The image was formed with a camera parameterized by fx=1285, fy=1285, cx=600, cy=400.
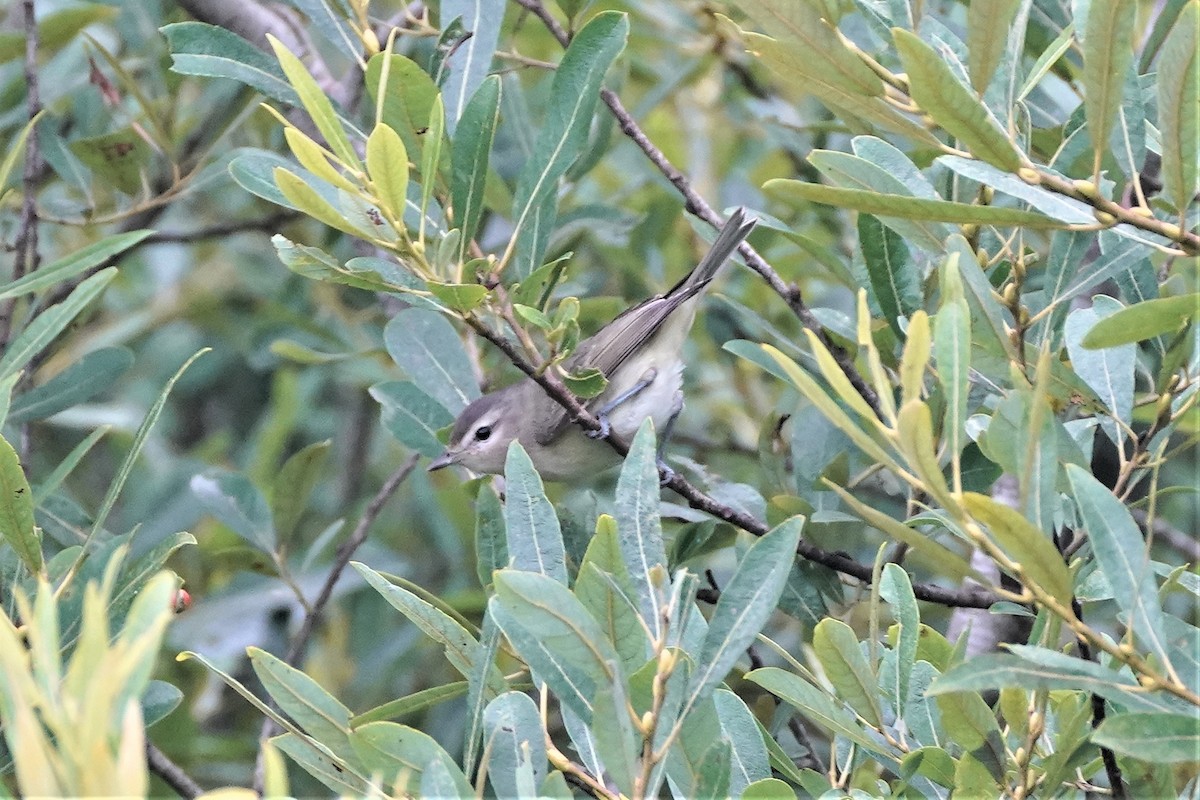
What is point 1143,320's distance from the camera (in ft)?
5.55

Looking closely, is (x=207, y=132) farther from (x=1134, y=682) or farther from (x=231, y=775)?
(x=1134, y=682)

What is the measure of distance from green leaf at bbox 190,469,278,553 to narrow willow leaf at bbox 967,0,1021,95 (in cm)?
234

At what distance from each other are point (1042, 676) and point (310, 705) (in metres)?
0.96

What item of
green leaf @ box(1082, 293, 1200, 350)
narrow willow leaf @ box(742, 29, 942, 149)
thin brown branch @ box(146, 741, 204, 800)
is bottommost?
thin brown branch @ box(146, 741, 204, 800)

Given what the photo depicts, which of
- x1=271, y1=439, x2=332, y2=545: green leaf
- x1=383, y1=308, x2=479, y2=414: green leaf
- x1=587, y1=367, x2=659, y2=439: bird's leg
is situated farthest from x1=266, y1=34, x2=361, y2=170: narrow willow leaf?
x1=587, y1=367, x2=659, y2=439: bird's leg

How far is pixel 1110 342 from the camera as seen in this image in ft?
5.64

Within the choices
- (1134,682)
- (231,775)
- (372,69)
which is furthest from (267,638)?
(1134,682)

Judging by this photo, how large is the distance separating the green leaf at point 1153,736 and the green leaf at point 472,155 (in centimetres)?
122

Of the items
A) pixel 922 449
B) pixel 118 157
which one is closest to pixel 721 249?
pixel 118 157

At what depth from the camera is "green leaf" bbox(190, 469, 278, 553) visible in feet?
11.4

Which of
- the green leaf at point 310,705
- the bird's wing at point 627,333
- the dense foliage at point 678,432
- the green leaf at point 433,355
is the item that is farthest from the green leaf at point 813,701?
the bird's wing at point 627,333

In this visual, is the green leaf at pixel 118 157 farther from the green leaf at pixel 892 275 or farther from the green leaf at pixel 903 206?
the green leaf at pixel 903 206

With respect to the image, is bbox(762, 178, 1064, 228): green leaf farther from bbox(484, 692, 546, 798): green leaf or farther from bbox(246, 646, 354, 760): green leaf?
bbox(246, 646, 354, 760): green leaf

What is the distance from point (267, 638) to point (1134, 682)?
309 cm
